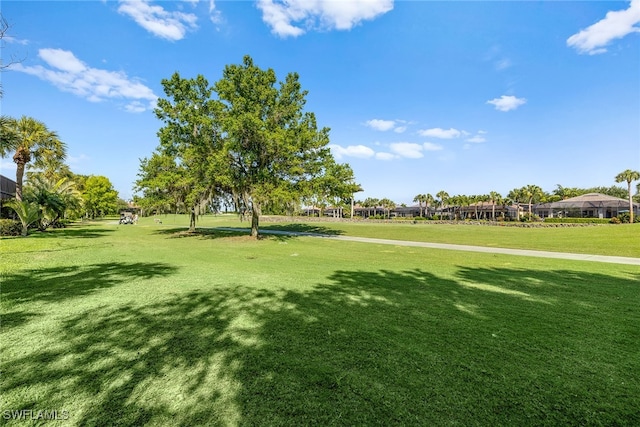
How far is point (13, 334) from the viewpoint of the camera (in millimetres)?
3906

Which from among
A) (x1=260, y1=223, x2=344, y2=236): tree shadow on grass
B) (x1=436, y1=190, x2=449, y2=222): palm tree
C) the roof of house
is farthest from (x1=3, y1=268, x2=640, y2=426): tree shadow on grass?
(x1=436, y1=190, x2=449, y2=222): palm tree

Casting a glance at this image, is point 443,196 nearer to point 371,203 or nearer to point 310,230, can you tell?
point 371,203

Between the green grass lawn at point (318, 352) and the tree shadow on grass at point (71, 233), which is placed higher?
the green grass lawn at point (318, 352)

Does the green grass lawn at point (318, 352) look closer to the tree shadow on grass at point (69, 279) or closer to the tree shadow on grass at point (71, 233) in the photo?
A: the tree shadow on grass at point (69, 279)

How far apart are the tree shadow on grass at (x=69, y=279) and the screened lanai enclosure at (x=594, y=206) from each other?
65.1m

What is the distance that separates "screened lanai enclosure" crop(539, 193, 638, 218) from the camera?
48469 mm

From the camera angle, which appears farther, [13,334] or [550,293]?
[550,293]

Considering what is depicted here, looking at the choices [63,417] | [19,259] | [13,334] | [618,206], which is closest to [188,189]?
[19,259]

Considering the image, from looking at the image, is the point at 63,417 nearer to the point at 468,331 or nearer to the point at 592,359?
the point at 468,331

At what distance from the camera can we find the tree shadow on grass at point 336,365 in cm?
254

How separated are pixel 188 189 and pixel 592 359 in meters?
22.2

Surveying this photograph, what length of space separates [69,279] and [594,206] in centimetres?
6682

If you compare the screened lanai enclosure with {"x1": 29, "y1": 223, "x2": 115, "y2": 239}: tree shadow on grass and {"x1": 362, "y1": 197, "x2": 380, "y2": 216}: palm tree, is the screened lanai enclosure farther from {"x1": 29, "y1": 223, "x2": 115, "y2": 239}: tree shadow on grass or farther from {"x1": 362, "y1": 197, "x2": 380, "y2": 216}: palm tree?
{"x1": 29, "y1": 223, "x2": 115, "y2": 239}: tree shadow on grass

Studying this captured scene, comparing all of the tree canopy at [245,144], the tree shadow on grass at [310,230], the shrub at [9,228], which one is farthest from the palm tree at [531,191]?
the shrub at [9,228]
